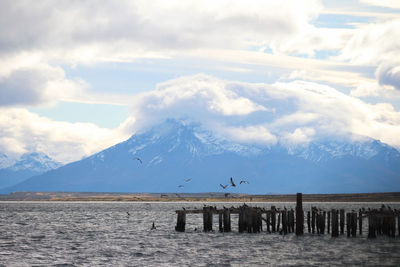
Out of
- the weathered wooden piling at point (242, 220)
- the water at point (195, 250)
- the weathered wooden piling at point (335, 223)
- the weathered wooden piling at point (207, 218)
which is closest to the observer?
the water at point (195, 250)

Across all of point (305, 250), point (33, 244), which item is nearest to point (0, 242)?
point (33, 244)

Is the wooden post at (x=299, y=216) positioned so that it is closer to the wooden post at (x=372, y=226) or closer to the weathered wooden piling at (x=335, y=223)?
the weathered wooden piling at (x=335, y=223)

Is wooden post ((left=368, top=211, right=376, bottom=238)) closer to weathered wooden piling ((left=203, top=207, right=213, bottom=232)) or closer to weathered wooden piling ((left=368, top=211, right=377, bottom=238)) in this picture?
weathered wooden piling ((left=368, top=211, right=377, bottom=238))

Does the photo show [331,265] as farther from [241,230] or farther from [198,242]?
[241,230]

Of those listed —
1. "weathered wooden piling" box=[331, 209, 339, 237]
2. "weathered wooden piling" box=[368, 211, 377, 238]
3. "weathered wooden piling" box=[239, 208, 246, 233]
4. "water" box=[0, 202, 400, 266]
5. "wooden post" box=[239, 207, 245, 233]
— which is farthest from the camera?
"weathered wooden piling" box=[239, 208, 246, 233]

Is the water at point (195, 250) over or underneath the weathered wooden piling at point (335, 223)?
underneath

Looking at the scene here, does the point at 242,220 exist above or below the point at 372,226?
above

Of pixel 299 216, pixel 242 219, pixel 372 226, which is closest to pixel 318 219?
pixel 299 216

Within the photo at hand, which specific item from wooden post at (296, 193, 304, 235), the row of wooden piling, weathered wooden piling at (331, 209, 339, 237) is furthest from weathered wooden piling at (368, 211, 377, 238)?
wooden post at (296, 193, 304, 235)

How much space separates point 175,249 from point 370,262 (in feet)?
58.3

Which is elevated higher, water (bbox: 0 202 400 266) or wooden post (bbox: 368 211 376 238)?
wooden post (bbox: 368 211 376 238)

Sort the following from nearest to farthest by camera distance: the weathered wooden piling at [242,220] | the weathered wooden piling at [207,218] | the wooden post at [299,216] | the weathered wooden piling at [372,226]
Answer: the wooden post at [299,216] → the weathered wooden piling at [372,226] → the weathered wooden piling at [242,220] → the weathered wooden piling at [207,218]

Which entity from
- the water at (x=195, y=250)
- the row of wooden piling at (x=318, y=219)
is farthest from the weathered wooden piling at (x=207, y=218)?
the water at (x=195, y=250)

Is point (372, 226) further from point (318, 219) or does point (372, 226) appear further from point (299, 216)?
point (299, 216)
